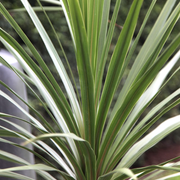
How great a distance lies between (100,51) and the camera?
0.83m

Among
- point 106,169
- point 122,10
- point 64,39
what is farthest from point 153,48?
point 122,10

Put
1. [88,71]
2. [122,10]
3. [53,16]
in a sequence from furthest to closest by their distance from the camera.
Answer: [122,10] < [53,16] < [88,71]

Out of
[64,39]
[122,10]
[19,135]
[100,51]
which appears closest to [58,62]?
[100,51]

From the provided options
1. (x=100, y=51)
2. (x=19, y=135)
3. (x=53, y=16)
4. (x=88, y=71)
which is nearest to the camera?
(x=88, y=71)

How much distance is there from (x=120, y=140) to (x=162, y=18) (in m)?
0.37

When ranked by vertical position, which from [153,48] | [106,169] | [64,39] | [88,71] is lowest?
[106,169]

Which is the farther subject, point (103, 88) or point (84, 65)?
point (103, 88)

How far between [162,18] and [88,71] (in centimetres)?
34

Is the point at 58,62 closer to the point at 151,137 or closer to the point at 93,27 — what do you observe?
the point at 93,27

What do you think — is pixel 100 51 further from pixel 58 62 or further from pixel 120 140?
pixel 120 140

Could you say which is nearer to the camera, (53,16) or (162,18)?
(162,18)

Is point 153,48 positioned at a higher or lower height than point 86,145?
higher

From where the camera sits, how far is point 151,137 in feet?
2.51

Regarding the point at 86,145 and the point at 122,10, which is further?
the point at 122,10
